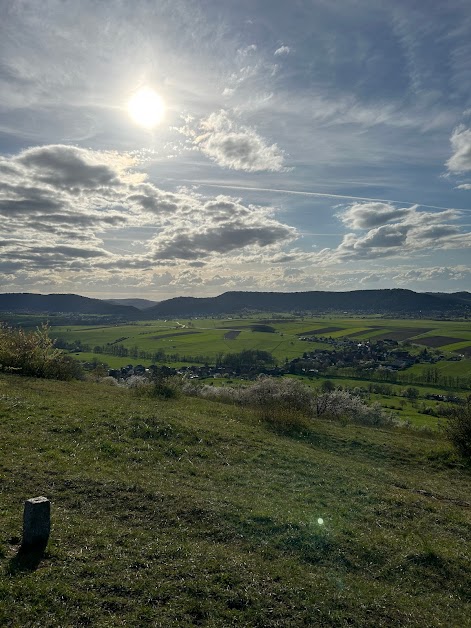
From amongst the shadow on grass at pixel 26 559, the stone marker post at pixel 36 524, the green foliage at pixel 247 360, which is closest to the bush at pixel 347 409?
the stone marker post at pixel 36 524

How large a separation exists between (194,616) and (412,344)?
16908 cm

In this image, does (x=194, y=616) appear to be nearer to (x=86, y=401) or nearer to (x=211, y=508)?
(x=211, y=508)

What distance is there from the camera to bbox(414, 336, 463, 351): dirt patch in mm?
158500

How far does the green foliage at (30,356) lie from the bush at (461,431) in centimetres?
3274

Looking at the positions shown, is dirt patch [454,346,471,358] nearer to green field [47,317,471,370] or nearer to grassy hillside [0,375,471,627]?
green field [47,317,471,370]

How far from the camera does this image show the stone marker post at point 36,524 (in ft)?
31.6

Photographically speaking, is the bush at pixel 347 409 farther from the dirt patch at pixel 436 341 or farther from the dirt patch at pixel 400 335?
the dirt patch at pixel 400 335

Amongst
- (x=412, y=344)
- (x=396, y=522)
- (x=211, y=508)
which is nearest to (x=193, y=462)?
(x=211, y=508)

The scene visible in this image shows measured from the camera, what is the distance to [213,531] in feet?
39.4

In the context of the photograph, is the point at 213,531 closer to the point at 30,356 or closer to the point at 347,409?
the point at 30,356

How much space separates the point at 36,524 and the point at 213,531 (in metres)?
5.01

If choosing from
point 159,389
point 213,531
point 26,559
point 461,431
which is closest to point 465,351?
point 461,431

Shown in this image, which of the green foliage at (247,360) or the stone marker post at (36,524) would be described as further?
the green foliage at (247,360)

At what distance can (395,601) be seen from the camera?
10.1 metres
